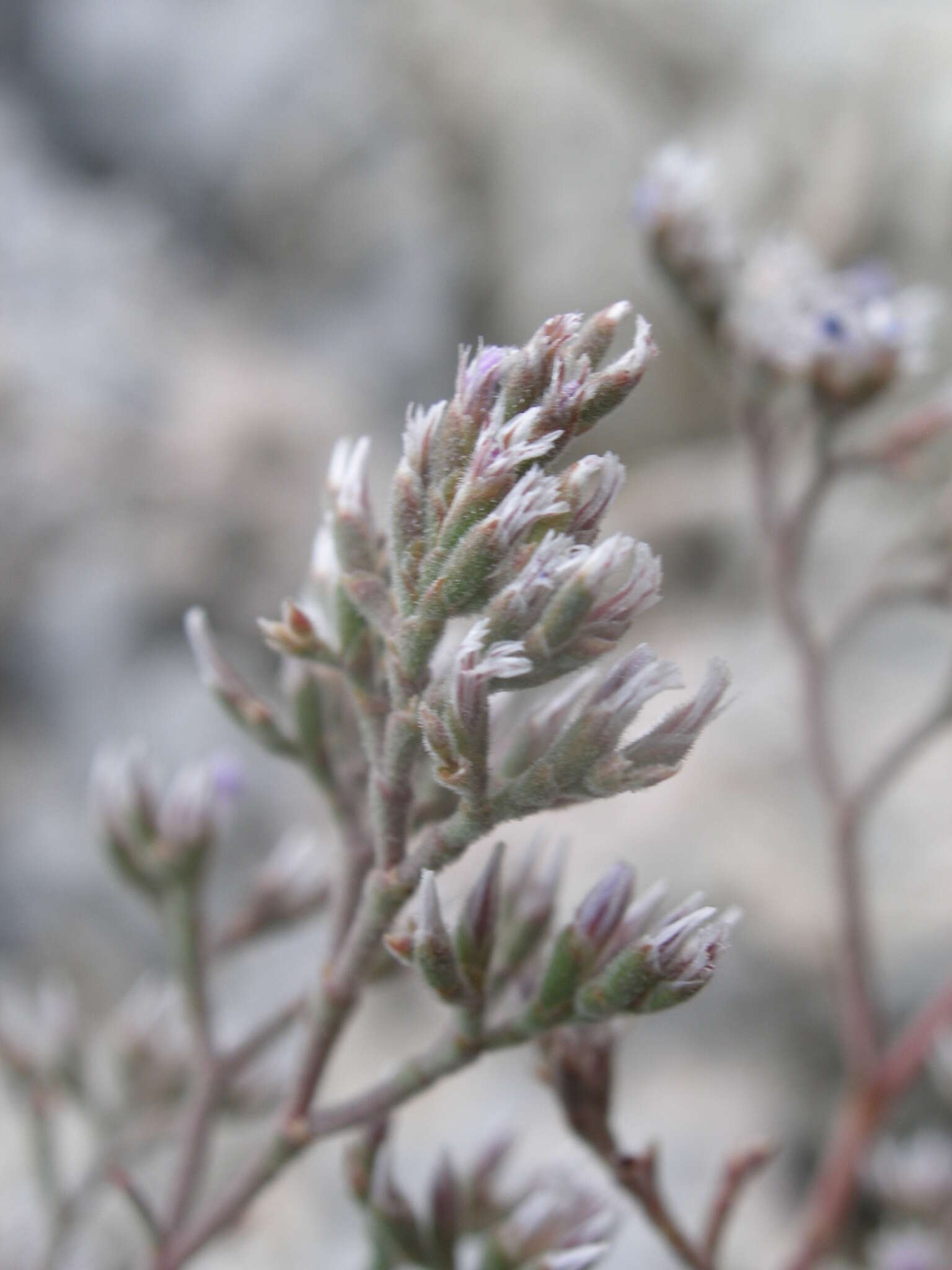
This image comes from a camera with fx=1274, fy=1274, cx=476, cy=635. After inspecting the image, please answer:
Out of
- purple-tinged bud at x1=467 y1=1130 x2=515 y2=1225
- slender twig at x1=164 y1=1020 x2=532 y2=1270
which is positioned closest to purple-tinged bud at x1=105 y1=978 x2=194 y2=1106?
purple-tinged bud at x1=467 y1=1130 x2=515 y2=1225

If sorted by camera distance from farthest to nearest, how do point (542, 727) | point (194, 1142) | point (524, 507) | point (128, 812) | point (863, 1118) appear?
point (863, 1118) → point (128, 812) → point (194, 1142) → point (542, 727) → point (524, 507)

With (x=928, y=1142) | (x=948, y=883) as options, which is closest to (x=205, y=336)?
(x=948, y=883)

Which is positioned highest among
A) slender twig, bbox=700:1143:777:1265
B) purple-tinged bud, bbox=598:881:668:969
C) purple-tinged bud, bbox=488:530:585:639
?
purple-tinged bud, bbox=488:530:585:639

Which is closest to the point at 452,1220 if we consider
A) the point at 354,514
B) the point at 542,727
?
the point at 542,727

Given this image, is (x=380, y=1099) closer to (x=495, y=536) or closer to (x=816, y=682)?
(x=495, y=536)

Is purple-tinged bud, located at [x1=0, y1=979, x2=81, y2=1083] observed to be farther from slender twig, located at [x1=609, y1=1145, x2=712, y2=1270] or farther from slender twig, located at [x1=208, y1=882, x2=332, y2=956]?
slender twig, located at [x1=609, y1=1145, x2=712, y2=1270]

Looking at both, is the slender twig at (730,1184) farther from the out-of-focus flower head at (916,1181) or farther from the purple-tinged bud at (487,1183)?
the out-of-focus flower head at (916,1181)

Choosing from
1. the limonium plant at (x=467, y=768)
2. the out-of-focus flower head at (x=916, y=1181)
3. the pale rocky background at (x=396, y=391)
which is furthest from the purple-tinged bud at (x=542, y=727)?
the out-of-focus flower head at (x=916, y=1181)
